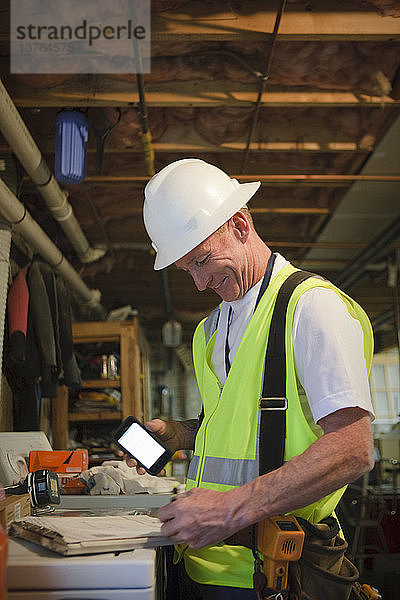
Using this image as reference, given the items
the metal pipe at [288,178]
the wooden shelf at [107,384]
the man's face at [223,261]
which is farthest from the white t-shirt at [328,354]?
the wooden shelf at [107,384]

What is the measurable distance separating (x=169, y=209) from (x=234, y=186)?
0.22m

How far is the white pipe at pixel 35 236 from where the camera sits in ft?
11.9

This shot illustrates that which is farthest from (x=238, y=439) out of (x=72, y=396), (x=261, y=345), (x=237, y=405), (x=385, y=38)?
(x=72, y=396)

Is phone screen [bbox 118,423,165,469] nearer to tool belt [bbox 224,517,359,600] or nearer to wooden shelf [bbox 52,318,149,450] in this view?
tool belt [bbox 224,517,359,600]

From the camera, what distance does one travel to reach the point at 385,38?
10.7ft

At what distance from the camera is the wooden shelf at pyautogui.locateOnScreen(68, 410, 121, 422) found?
564 cm

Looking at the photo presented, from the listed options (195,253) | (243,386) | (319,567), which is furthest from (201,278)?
(319,567)

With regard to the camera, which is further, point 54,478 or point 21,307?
point 21,307

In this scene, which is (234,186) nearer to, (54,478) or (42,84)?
(54,478)

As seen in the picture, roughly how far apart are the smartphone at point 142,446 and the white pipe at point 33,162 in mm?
1792

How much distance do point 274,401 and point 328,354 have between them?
0.19 meters

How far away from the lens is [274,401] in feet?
5.25

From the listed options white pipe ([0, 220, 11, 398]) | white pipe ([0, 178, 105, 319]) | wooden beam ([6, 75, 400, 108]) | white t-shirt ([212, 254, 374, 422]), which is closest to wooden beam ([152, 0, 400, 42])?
wooden beam ([6, 75, 400, 108])

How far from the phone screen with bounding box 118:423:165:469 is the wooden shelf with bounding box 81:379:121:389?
3.79 metres
